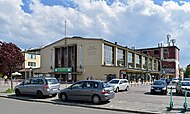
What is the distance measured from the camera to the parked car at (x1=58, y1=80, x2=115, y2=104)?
16109 millimetres

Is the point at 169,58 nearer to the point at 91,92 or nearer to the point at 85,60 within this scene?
the point at 85,60

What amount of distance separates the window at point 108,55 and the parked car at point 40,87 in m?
35.1

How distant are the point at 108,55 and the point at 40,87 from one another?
37.9 metres

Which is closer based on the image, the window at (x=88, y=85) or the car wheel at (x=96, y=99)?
the car wheel at (x=96, y=99)

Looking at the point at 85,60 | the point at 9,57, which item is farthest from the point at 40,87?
the point at 85,60

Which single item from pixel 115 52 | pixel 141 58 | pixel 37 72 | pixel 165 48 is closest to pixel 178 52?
pixel 165 48

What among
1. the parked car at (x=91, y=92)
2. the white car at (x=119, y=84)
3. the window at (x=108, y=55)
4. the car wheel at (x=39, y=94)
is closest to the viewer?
the parked car at (x=91, y=92)

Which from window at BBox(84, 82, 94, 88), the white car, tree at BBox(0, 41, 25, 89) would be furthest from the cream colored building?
window at BBox(84, 82, 94, 88)

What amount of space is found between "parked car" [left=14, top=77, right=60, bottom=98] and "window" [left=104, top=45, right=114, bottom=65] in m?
35.1

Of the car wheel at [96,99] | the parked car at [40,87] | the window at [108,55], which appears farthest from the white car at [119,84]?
the window at [108,55]

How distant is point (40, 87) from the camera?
19781mm

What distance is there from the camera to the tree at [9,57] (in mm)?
24969

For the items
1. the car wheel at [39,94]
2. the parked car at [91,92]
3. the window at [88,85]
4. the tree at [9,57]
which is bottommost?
the car wheel at [39,94]

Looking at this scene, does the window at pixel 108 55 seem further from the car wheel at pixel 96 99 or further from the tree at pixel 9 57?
the car wheel at pixel 96 99
